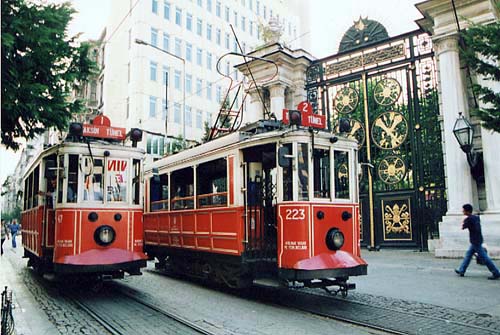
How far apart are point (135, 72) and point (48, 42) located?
29013 millimetres

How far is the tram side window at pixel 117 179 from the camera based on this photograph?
9344mm

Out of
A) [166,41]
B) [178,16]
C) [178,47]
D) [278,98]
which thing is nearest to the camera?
[278,98]

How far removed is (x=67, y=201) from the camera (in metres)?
8.90

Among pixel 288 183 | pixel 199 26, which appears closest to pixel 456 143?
pixel 288 183

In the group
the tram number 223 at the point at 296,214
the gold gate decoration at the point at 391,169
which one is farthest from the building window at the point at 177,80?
the tram number 223 at the point at 296,214

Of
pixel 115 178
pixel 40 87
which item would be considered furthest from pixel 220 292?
pixel 40 87

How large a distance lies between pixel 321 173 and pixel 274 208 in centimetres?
114

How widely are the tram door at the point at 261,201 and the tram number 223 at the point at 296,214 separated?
2.45ft

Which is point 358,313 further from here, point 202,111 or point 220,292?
point 202,111

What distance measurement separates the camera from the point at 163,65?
118ft

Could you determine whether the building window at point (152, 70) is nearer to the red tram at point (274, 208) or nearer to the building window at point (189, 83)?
the building window at point (189, 83)

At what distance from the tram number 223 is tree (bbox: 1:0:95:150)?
13.0 feet

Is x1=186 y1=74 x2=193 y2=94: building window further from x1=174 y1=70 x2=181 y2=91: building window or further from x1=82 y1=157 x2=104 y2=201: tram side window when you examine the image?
x1=82 y1=157 x2=104 y2=201: tram side window

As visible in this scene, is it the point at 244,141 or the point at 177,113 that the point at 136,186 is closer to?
the point at 244,141
